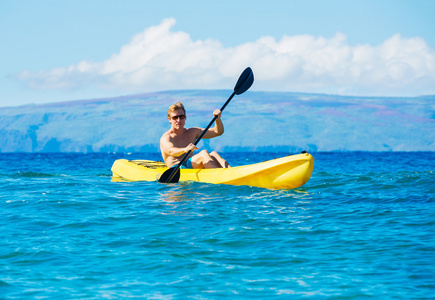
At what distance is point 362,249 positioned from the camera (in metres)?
4.96

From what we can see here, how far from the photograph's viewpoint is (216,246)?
5094 mm

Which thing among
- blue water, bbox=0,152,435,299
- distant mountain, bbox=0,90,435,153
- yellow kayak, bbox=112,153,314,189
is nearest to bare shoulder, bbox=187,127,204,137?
yellow kayak, bbox=112,153,314,189

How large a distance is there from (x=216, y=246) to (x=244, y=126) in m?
117

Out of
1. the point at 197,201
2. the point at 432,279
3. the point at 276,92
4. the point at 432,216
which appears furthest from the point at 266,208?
the point at 276,92

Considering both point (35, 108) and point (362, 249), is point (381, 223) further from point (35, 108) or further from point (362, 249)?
point (35, 108)

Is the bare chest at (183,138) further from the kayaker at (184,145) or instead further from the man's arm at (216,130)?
the man's arm at (216,130)

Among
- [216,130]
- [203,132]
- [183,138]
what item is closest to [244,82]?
[216,130]

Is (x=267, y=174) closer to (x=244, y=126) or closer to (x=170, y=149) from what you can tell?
(x=170, y=149)

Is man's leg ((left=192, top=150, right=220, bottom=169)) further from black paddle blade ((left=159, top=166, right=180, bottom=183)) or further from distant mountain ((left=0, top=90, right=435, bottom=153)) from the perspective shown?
distant mountain ((left=0, top=90, right=435, bottom=153))

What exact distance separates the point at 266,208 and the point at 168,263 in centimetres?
282

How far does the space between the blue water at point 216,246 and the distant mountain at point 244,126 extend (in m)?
102

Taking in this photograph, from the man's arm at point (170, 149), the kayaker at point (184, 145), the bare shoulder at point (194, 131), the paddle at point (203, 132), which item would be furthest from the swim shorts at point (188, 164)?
the bare shoulder at point (194, 131)

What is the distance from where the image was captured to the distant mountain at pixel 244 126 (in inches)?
4437

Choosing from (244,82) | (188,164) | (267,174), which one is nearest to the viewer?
(267,174)
